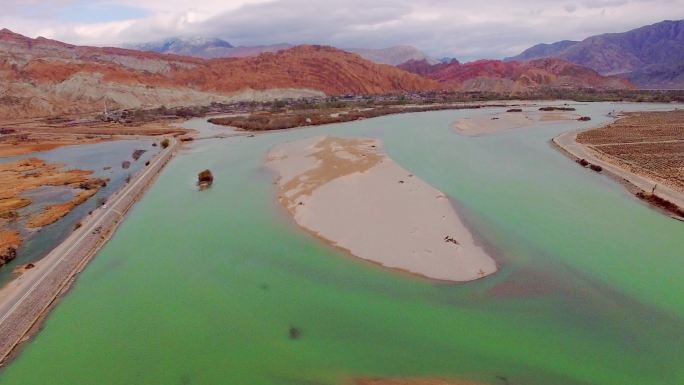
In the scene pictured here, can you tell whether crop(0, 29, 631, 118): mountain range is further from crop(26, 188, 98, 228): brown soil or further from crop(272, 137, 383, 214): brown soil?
crop(272, 137, 383, 214): brown soil

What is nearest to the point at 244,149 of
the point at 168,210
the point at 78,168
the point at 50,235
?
the point at 78,168

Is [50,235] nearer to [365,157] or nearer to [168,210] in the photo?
[168,210]

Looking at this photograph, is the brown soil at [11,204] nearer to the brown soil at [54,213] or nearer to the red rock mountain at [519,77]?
the brown soil at [54,213]

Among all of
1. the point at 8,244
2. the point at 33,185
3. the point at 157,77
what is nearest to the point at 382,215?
the point at 8,244

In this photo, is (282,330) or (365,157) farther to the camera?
(365,157)

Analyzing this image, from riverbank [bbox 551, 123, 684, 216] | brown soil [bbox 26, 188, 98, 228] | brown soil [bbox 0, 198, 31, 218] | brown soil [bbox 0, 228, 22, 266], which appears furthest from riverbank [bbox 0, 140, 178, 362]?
riverbank [bbox 551, 123, 684, 216]

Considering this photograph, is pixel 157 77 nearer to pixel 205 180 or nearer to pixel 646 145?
pixel 205 180

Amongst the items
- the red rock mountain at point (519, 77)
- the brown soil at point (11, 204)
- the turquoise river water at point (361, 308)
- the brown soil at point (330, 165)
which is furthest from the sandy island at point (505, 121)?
the red rock mountain at point (519, 77)
